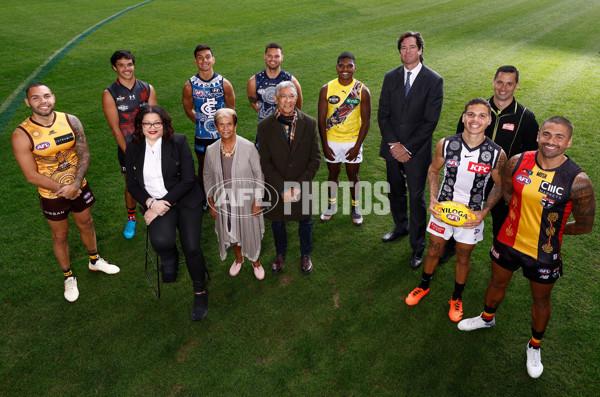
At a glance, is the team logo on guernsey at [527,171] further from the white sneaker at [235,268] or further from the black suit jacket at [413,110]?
the white sneaker at [235,268]

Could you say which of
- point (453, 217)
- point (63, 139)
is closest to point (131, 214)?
point (63, 139)

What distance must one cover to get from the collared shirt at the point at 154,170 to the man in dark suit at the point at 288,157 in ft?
3.14

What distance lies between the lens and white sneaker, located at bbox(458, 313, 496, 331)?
3.88m

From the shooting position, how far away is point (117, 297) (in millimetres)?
4375

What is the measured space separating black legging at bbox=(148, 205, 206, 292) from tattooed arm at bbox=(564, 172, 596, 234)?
311 centimetres

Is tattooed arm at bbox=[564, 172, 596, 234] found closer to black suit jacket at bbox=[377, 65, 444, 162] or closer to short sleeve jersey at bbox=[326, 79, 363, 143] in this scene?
black suit jacket at bbox=[377, 65, 444, 162]

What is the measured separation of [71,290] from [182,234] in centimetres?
148

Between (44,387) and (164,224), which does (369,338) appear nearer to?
(164,224)

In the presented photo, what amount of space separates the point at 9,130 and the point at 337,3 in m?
17.1

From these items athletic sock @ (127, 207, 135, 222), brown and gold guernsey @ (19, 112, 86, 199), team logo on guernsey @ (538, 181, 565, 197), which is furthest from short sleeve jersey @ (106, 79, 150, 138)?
team logo on guernsey @ (538, 181, 565, 197)

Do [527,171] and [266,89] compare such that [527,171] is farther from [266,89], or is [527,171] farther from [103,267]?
[103,267]

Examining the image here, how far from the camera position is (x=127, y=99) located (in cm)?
475

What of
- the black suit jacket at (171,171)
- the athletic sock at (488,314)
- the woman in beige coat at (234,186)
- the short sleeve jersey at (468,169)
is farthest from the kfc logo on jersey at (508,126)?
the black suit jacket at (171,171)

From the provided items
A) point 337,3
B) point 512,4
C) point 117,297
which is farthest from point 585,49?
point 117,297
